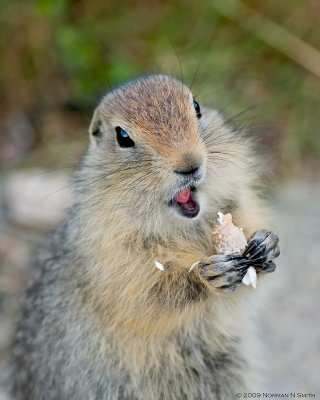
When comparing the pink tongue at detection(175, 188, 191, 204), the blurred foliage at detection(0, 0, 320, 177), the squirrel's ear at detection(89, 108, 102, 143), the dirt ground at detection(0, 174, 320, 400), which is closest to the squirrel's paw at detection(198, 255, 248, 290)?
the pink tongue at detection(175, 188, 191, 204)

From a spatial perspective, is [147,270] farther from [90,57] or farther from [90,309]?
[90,57]

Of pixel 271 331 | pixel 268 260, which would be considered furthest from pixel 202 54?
pixel 268 260

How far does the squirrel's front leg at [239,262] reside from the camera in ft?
11.6

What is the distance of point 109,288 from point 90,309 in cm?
19

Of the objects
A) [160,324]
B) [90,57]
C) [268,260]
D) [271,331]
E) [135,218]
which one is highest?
[90,57]

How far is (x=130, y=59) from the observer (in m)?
7.70

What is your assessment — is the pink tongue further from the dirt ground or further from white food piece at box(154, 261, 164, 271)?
the dirt ground

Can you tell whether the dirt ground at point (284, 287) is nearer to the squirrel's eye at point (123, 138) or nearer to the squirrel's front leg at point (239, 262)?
the squirrel's front leg at point (239, 262)

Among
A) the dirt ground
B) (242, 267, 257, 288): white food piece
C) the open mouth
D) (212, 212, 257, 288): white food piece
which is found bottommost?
the dirt ground

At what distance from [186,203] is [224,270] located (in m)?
0.32

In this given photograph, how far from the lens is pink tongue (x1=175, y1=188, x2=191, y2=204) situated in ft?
11.5

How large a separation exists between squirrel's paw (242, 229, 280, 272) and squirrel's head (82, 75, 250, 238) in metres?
0.26

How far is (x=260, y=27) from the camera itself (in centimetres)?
760

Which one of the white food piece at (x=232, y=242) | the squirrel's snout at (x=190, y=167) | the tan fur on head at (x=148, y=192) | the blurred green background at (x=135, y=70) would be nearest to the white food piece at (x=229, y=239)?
the white food piece at (x=232, y=242)
